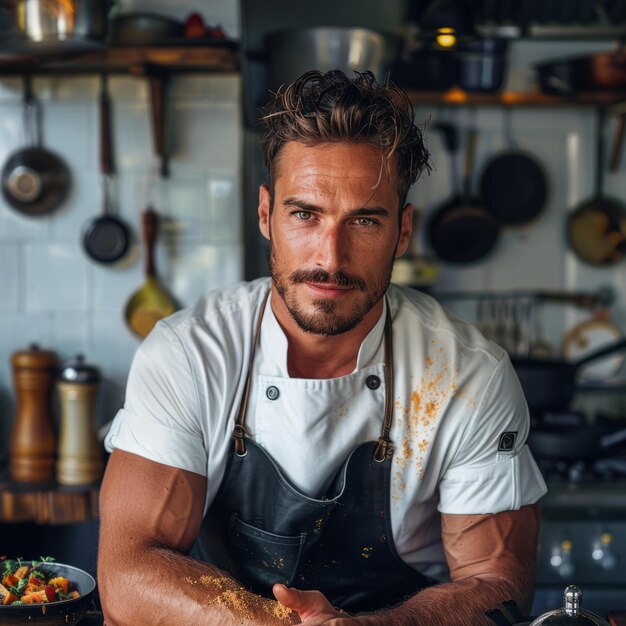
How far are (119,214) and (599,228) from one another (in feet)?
5.89

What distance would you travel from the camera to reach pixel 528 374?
310 centimetres

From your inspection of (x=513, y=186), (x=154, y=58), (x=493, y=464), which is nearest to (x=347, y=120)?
(x=493, y=464)

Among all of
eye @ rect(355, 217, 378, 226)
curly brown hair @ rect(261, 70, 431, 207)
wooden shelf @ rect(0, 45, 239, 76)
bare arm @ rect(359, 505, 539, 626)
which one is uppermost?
wooden shelf @ rect(0, 45, 239, 76)

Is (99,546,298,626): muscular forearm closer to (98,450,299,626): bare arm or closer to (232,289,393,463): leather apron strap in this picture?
(98,450,299,626): bare arm

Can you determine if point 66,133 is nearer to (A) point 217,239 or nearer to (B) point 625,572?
(A) point 217,239

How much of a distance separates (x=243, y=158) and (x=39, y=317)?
2.86ft

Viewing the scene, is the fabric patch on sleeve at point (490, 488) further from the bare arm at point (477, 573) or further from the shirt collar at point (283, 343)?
the shirt collar at point (283, 343)

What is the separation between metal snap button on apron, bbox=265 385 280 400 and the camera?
6.21ft

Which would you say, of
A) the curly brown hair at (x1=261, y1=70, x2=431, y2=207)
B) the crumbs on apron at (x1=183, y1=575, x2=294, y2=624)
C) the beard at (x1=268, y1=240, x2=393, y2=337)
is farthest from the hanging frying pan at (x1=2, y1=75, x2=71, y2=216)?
the crumbs on apron at (x1=183, y1=575, x2=294, y2=624)

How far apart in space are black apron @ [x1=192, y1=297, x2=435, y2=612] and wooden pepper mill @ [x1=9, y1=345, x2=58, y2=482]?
4.24 ft

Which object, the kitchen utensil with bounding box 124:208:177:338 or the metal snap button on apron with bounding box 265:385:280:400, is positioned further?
the kitchen utensil with bounding box 124:208:177:338

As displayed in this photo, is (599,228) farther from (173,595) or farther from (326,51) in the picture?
(173,595)

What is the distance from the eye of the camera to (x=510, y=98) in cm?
352

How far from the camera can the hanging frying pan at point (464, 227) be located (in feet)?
11.9
